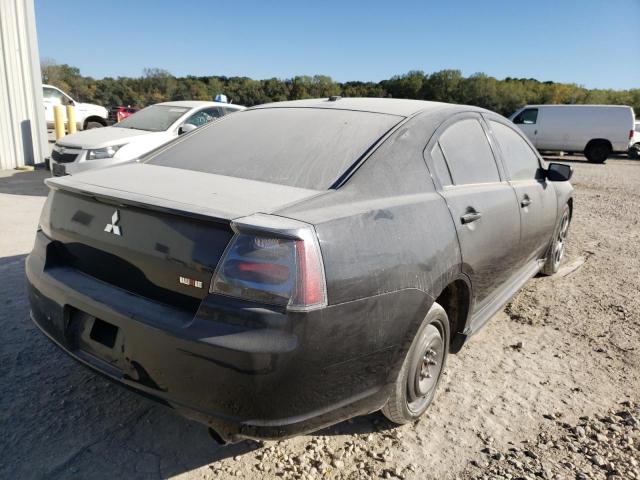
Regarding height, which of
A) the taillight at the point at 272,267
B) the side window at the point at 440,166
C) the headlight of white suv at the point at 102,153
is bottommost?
the headlight of white suv at the point at 102,153

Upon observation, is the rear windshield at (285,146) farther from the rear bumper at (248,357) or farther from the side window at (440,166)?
the rear bumper at (248,357)

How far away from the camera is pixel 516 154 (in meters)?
3.58

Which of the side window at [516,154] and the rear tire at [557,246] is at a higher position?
the side window at [516,154]

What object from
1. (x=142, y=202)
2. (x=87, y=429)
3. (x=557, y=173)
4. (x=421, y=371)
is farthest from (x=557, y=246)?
(x=87, y=429)

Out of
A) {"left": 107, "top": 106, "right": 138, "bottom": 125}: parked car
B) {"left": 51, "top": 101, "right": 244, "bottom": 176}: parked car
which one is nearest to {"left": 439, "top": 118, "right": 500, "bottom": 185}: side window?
{"left": 51, "top": 101, "right": 244, "bottom": 176}: parked car

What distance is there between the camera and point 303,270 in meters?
1.62

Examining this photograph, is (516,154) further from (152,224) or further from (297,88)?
(297,88)

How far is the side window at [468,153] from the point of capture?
265 cm

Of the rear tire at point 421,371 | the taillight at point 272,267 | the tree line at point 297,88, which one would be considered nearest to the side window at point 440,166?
the rear tire at point 421,371

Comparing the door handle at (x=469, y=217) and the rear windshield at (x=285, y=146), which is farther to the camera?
the door handle at (x=469, y=217)

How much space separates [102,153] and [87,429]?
609 centimetres

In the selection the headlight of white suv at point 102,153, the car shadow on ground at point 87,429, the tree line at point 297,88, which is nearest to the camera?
the car shadow on ground at point 87,429

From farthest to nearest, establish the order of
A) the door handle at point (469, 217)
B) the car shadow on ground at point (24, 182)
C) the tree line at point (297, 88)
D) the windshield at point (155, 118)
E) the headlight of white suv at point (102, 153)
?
1. the tree line at point (297, 88)
2. the windshield at point (155, 118)
3. the car shadow on ground at point (24, 182)
4. the headlight of white suv at point (102, 153)
5. the door handle at point (469, 217)

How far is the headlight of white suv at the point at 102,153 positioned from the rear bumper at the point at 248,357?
6.07 meters
